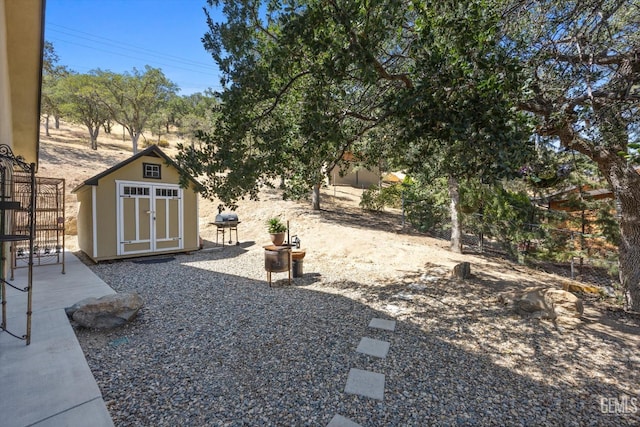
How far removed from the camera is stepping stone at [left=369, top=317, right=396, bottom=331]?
154 inches

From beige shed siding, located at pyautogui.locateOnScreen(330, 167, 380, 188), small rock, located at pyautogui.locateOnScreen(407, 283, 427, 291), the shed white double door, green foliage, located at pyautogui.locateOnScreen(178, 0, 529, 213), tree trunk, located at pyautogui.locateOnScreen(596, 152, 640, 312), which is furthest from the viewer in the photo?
beige shed siding, located at pyautogui.locateOnScreen(330, 167, 380, 188)

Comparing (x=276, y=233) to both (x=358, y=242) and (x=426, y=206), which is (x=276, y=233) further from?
(x=426, y=206)

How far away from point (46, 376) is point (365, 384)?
2.86m

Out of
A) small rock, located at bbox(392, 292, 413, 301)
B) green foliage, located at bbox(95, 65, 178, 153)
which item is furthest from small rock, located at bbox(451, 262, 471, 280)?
green foliage, located at bbox(95, 65, 178, 153)

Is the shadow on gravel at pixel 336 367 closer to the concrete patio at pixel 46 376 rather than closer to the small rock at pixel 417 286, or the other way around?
the concrete patio at pixel 46 376

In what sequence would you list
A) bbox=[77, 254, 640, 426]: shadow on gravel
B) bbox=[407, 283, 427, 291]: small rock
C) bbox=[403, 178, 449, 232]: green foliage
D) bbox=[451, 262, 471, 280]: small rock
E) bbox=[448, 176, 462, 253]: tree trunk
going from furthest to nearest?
bbox=[403, 178, 449, 232]: green foliage → bbox=[448, 176, 462, 253]: tree trunk → bbox=[451, 262, 471, 280]: small rock → bbox=[407, 283, 427, 291]: small rock → bbox=[77, 254, 640, 426]: shadow on gravel

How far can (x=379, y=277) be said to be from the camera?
6.58 m

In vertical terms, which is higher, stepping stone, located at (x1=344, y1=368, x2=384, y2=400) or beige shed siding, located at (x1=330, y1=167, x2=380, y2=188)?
beige shed siding, located at (x1=330, y1=167, x2=380, y2=188)

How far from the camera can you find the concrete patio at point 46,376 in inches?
83.5

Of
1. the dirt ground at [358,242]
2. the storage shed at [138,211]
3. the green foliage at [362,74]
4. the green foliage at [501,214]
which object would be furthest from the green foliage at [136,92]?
the green foliage at [501,214]

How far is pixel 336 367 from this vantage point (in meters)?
2.96

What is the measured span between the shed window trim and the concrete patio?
4.61 meters

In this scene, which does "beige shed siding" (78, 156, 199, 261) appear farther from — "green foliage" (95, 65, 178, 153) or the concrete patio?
"green foliage" (95, 65, 178, 153)

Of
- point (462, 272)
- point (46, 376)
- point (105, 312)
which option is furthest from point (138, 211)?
point (462, 272)
